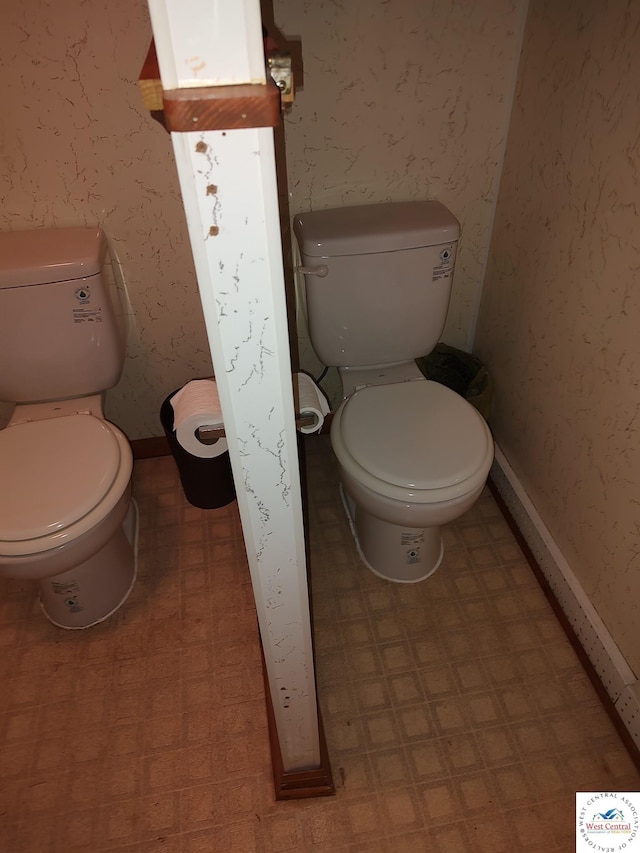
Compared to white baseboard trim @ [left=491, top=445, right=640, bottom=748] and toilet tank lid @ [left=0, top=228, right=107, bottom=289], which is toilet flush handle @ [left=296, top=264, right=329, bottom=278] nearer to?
toilet tank lid @ [left=0, top=228, right=107, bottom=289]

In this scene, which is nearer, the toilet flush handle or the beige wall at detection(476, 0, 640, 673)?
the beige wall at detection(476, 0, 640, 673)

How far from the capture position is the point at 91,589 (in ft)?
5.05

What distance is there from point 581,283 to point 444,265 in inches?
13.8

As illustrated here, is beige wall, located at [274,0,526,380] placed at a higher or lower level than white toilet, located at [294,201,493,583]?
higher

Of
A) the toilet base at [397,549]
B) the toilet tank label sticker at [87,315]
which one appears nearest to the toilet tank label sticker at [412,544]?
the toilet base at [397,549]

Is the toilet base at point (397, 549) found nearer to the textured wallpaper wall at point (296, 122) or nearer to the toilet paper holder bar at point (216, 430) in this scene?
the toilet paper holder bar at point (216, 430)

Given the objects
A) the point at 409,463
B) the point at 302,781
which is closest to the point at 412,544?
the point at 409,463

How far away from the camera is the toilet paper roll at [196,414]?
108cm

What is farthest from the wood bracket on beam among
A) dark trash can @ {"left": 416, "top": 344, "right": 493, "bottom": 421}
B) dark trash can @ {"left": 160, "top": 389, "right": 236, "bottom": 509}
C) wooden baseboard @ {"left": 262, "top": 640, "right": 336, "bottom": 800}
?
dark trash can @ {"left": 416, "top": 344, "right": 493, "bottom": 421}

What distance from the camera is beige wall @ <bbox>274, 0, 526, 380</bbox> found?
1.37m

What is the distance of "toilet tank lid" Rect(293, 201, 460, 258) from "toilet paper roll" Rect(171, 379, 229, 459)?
1.76ft

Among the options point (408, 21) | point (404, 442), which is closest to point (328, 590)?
point (404, 442)

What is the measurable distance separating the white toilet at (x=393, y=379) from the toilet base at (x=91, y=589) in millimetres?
653

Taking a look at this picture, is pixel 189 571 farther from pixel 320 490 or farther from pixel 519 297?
pixel 519 297
